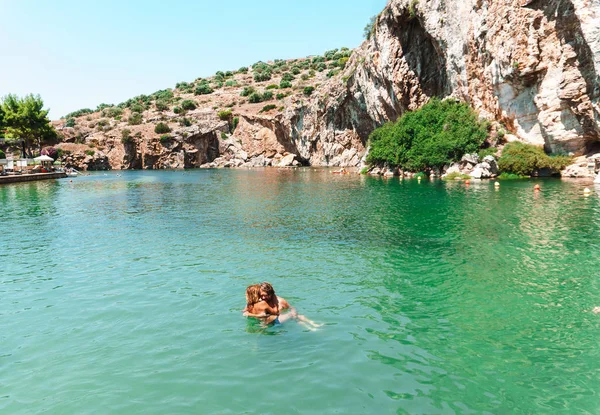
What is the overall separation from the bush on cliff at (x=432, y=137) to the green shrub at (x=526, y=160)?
9.84ft

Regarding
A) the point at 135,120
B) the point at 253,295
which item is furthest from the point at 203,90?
the point at 253,295

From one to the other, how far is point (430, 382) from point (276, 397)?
7.83 ft

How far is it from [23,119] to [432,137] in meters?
62.1

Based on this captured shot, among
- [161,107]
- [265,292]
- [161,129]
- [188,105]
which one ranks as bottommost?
[265,292]

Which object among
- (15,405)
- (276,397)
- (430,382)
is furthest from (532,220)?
(15,405)

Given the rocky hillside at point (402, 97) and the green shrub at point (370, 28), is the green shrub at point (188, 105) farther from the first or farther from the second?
the green shrub at point (370, 28)

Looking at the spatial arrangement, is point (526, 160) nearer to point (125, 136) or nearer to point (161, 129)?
point (161, 129)

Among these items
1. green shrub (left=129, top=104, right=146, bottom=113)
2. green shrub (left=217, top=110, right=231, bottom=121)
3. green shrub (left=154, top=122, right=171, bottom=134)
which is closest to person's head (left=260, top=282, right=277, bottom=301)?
green shrub (left=217, top=110, right=231, bottom=121)

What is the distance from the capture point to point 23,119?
6962cm

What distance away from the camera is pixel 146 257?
50.4 ft

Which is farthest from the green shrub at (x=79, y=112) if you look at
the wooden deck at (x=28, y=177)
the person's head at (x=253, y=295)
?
the person's head at (x=253, y=295)

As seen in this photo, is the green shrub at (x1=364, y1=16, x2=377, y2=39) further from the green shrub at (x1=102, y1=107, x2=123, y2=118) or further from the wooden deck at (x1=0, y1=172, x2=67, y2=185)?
the green shrub at (x1=102, y1=107, x2=123, y2=118)

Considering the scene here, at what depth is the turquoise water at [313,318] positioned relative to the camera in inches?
263

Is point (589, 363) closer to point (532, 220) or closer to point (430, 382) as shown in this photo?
point (430, 382)
